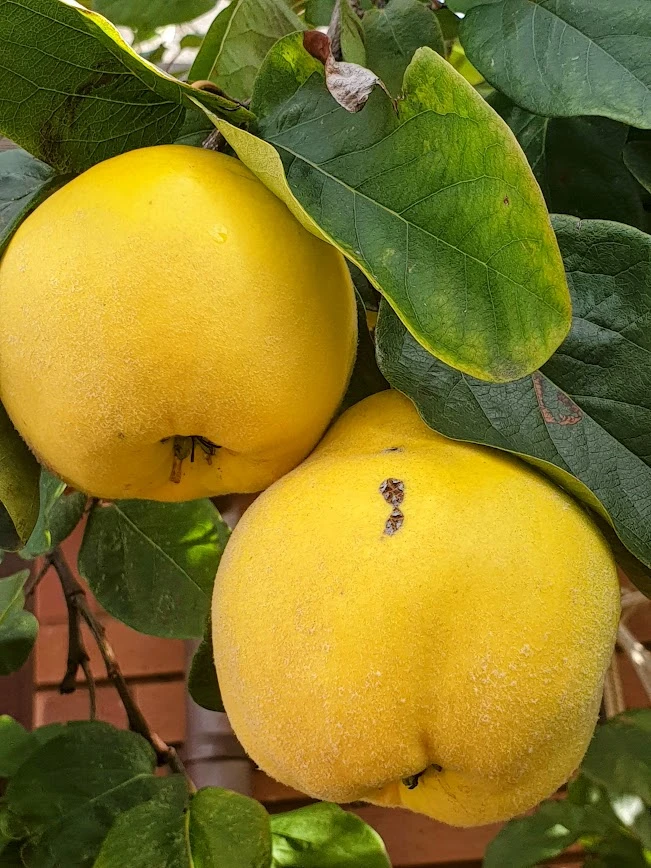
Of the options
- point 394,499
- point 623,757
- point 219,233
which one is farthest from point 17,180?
point 623,757

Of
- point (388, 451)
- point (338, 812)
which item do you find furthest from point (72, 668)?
point (388, 451)

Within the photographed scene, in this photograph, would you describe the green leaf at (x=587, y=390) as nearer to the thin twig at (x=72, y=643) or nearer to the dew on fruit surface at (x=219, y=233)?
the dew on fruit surface at (x=219, y=233)

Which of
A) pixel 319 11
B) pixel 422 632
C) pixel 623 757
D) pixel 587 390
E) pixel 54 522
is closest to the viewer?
pixel 422 632

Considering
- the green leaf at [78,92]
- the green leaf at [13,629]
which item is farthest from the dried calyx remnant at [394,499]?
the green leaf at [13,629]

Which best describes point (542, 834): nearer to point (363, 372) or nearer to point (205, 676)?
point (205, 676)

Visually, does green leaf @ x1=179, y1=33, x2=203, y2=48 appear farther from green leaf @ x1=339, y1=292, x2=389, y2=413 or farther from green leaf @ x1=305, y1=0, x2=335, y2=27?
green leaf @ x1=339, y1=292, x2=389, y2=413
